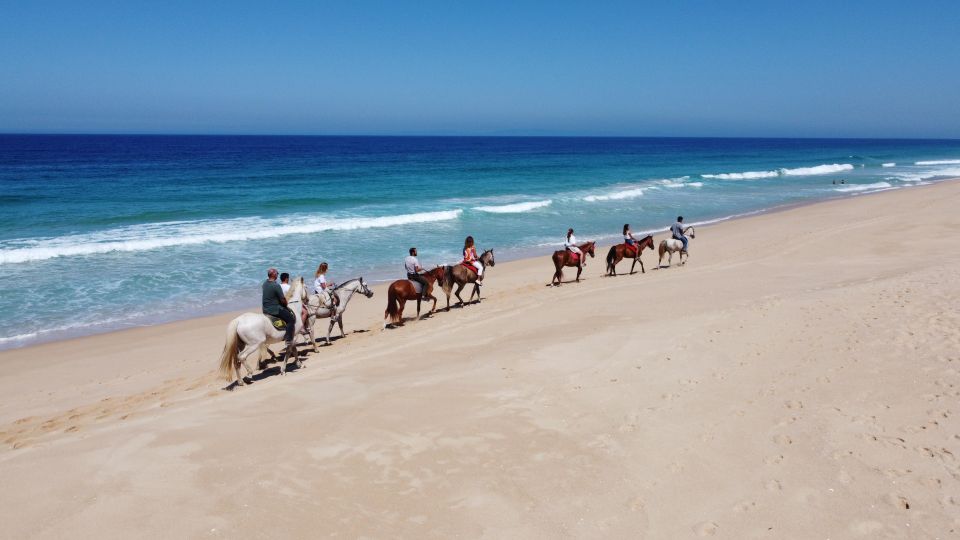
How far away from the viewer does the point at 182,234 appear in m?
26.8

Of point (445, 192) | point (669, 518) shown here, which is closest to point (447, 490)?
point (669, 518)

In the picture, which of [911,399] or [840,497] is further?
[911,399]

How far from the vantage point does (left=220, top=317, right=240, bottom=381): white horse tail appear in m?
10.3

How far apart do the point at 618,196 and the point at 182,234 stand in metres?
29.0

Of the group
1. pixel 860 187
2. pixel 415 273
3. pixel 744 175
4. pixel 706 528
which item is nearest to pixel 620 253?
pixel 415 273

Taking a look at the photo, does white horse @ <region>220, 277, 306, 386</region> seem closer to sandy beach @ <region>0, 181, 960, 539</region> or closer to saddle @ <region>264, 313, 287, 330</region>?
saddle @ <region>264, 313, 287, 330</region>

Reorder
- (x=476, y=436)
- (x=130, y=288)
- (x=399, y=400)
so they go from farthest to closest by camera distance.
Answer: (x=130, y=288), (x=399, y=400), (x=476, y=436)

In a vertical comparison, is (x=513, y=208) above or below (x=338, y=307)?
above

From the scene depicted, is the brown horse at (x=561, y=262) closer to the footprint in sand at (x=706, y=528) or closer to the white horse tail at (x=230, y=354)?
the white horse tail at (x=230, y=354)

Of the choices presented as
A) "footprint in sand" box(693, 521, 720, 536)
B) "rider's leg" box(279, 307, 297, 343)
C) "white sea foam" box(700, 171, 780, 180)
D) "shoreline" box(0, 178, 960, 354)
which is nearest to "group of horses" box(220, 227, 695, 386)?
"rider's leg" box(279, 307, 297, 343)

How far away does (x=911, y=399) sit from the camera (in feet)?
26.1

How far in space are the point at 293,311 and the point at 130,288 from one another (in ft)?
32.6

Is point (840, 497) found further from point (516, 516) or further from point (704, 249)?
point (704, 249)

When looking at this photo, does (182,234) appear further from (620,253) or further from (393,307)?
(620,253)
